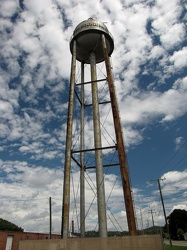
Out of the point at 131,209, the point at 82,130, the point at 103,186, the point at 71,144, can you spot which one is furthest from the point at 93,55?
the point at 131,209

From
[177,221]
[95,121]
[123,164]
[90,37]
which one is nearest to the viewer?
[123,164]

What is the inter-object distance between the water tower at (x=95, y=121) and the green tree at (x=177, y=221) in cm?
6364

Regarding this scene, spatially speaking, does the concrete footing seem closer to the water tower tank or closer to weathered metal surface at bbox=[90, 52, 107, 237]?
weathered metal surface at bbox=[90, 52, 107, 237]

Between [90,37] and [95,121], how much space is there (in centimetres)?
687

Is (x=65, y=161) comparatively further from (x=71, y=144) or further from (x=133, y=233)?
(x=133, y=233)

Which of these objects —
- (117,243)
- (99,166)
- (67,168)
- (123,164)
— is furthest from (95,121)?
(117,243)

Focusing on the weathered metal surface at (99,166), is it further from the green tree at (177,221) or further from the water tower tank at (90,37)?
the green tree at (177,221)

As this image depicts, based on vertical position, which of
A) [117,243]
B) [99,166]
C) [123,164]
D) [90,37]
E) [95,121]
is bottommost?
[117,243]

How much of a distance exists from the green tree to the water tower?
63.6 m

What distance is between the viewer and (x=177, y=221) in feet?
228

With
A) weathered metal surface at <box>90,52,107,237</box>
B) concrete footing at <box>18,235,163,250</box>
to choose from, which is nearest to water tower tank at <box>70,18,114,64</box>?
weathered metal surface at <box>90,52,107,237</box>

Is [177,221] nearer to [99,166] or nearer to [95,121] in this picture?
[99,166]

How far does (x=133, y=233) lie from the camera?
35.4 feet

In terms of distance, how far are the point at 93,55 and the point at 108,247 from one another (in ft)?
46.2
